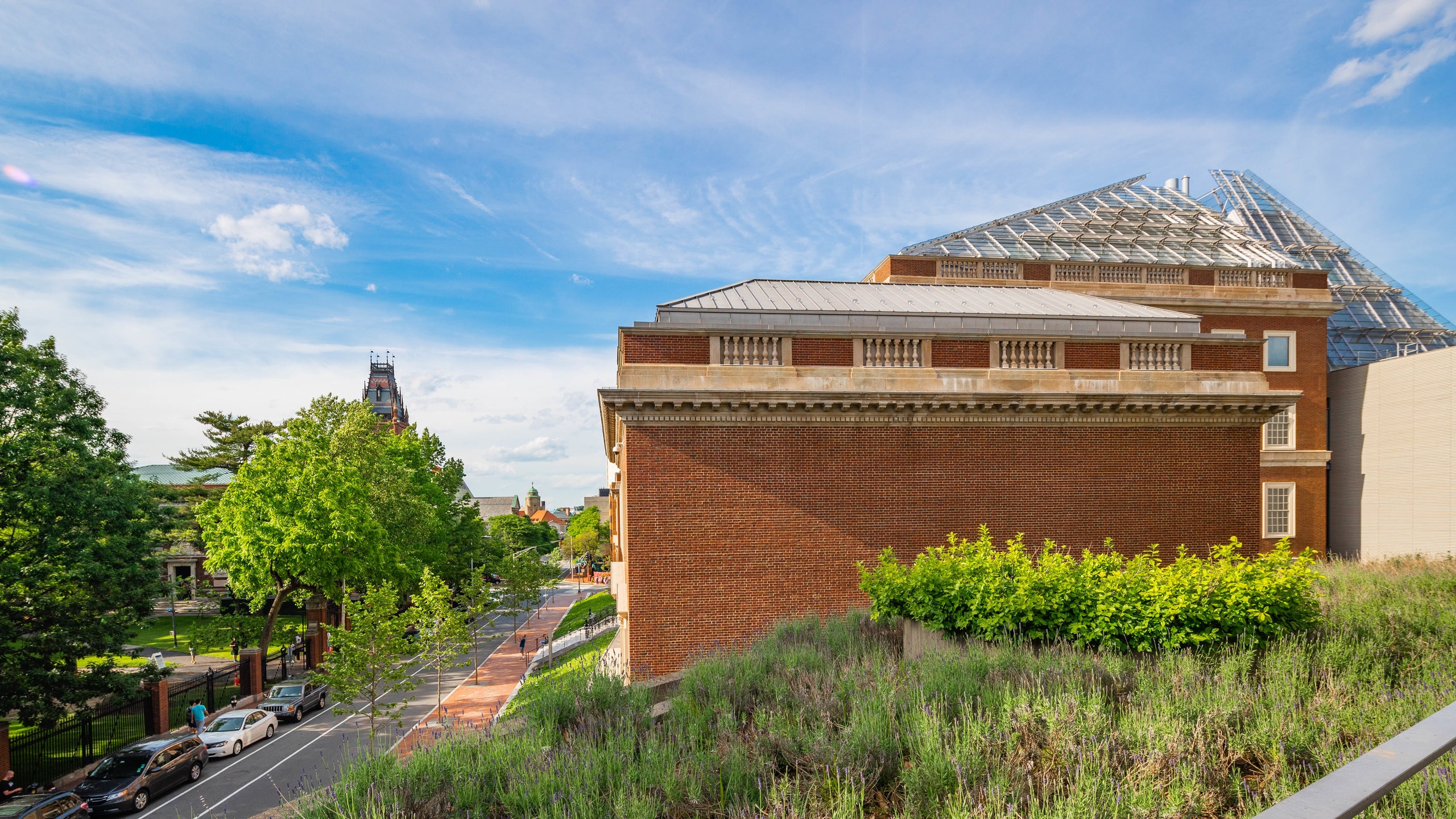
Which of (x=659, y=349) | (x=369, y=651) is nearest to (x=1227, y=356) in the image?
(x=659, y=349)

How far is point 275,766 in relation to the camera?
797 inches

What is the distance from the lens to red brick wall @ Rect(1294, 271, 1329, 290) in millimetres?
29703

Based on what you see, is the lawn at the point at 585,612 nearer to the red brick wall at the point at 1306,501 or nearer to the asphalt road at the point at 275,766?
the asphalt road at the point at 275,766

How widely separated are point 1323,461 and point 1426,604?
22.3m

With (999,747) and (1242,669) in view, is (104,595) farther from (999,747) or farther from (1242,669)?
(1242,669)

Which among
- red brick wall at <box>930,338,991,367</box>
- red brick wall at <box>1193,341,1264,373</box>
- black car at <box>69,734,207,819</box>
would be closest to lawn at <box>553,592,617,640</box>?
black car at <box>69,734,207,819</box>

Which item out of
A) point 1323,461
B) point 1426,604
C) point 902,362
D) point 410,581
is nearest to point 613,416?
point 902,362

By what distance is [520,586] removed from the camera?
39.2 metres

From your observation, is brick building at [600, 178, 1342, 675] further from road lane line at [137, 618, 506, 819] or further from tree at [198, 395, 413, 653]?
tree at [198, 395, 413, 653]

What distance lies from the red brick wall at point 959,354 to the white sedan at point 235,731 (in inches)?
929

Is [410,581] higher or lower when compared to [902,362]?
lower

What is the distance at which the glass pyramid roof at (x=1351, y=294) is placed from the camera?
32406 millimetres

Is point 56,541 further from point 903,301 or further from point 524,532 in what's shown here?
point 524,532

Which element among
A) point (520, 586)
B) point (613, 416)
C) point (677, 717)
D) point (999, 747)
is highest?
point (613, 416)
